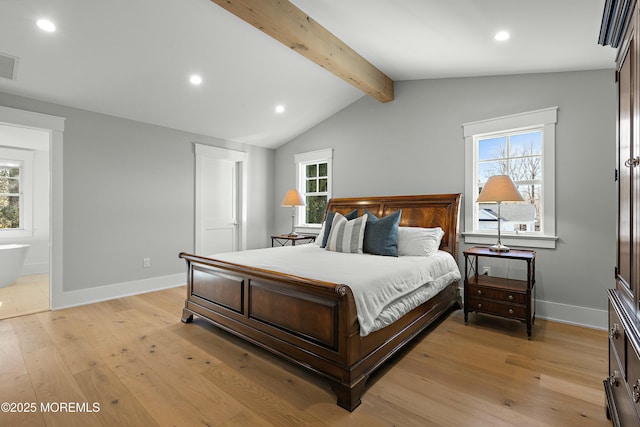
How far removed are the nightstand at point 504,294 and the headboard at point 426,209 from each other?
46 cm

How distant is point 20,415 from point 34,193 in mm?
5571

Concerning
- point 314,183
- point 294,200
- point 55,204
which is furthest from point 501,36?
point 55,204

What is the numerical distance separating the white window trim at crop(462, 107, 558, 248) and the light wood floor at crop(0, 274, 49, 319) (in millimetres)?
5026

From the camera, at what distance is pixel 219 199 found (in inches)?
207

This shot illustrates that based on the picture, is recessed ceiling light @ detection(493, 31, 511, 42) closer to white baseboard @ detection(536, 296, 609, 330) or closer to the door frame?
white baseboard @ detection(536, 296, 609, 330)

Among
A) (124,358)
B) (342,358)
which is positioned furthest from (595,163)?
(124,358)

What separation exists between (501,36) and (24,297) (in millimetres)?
6120

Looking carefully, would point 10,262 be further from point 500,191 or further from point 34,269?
point 500,191

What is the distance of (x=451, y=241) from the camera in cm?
357

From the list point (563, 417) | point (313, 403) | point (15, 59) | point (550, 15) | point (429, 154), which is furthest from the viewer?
point (429, 154)

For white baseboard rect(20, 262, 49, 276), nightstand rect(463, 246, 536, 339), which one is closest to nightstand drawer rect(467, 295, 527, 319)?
nightstand rect(463, 246, 536, 339)

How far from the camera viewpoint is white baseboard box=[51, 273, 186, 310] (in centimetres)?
359

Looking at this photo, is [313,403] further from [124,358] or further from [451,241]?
[451,241]

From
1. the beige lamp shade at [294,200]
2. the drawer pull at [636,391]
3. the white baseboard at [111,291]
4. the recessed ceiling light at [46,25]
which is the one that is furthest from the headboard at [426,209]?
the recessed ceiling light at [46,25]
